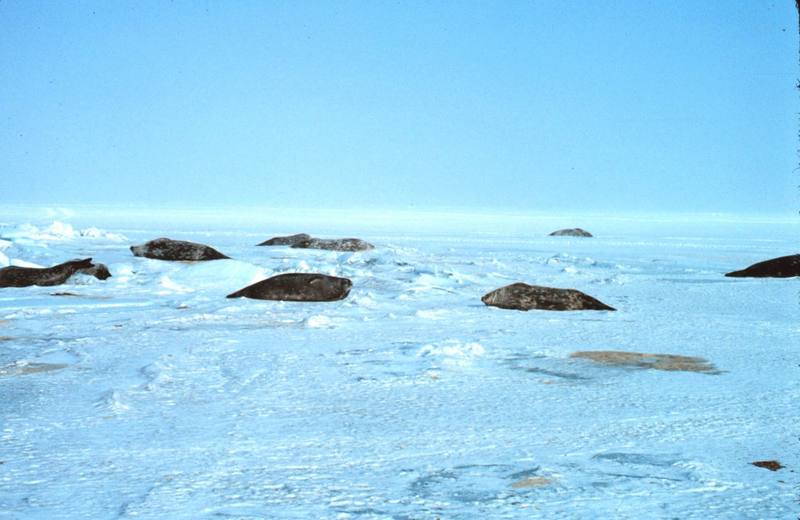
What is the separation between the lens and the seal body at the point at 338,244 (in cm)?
1864

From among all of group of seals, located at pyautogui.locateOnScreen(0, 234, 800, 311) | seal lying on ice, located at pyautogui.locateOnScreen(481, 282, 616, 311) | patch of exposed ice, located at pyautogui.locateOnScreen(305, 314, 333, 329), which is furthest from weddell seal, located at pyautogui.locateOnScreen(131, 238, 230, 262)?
patch of exposed ice, located at pyautogui.locateOnScreen(305, 314, 333, 329)

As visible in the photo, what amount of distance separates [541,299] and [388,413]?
4590 millimetres

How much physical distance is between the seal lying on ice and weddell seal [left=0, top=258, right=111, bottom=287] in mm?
5275

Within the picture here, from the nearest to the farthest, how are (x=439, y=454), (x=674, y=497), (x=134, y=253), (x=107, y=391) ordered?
(x=674, y=497), (x=439, y=454), (x=107, y=391), (x=134, y=253)

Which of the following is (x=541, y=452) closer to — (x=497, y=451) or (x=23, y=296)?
(x=497, y=451)

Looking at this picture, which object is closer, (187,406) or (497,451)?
(497,451)

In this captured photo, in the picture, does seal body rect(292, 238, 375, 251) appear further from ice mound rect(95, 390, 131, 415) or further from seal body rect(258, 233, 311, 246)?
ice mound rect(95, 390, 131, 415)

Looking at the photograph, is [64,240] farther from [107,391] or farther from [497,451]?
[497,451]

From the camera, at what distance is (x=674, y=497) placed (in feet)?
8.60

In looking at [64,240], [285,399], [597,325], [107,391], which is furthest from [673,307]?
[64,240]

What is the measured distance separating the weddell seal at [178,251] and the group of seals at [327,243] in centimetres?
469

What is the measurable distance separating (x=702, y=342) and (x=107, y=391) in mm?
4238

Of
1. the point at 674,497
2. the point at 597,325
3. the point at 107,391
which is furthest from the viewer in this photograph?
the point at 597,325

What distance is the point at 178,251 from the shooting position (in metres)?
14.3
